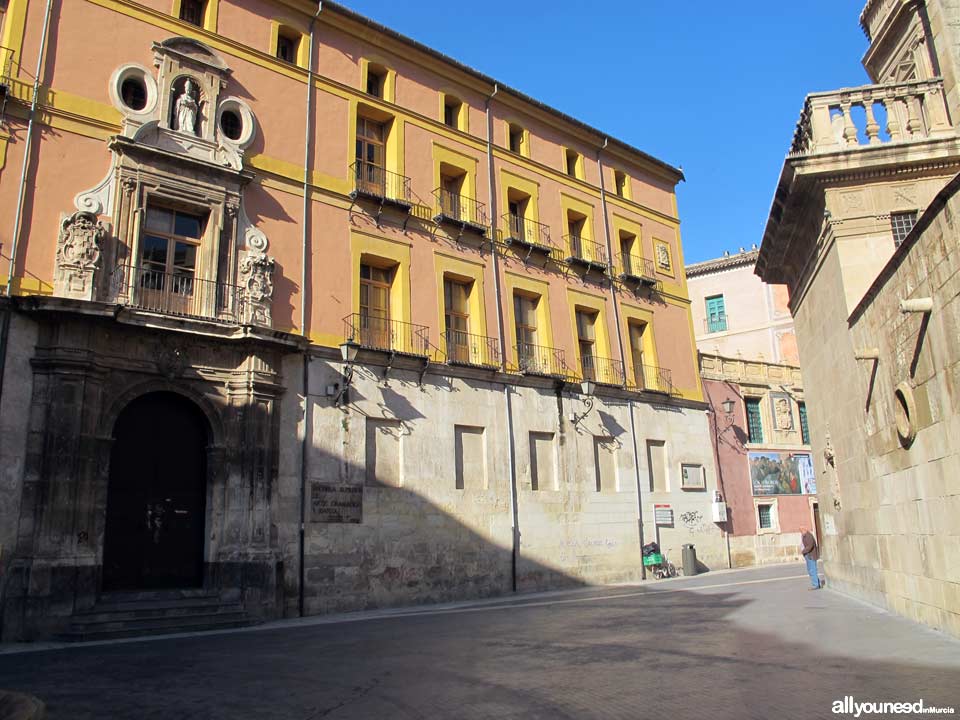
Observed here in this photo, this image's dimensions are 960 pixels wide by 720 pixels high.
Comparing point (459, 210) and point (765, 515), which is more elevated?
point (459, 210)

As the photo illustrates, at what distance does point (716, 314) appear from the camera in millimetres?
42781

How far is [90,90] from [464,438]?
1162 cm

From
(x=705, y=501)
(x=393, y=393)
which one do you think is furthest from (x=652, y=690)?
(x=705, y=501)

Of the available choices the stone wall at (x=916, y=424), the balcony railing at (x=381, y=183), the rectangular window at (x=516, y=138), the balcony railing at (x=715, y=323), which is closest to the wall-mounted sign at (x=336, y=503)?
the balcony railing at (x=381, y=183)

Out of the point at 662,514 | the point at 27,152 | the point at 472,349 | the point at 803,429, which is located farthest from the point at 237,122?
the point at 803,429

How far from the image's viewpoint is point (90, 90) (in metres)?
15.2

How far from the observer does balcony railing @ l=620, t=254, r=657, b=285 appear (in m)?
25.6

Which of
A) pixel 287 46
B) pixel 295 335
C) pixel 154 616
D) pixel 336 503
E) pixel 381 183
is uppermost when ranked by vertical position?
pixel 287 46

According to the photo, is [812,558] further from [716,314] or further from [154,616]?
[716,314]

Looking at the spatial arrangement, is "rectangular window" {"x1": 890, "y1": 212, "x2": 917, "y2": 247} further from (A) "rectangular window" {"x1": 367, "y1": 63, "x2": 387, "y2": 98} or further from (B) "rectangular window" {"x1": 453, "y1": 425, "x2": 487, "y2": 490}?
(A) "rectangular window" {"x1": 367, "y1": 63, "x2": 387, "y2": 98}

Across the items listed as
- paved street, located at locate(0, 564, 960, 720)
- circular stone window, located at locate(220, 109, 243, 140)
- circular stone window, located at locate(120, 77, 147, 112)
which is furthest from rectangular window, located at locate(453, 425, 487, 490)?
circular stone window, located at locate(120, 77, 147, 112)

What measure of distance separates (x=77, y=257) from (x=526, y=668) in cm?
1136

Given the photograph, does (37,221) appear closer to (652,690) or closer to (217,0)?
(217,0)

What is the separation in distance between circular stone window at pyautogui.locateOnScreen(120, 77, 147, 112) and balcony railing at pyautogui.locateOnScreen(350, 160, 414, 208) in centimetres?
508
